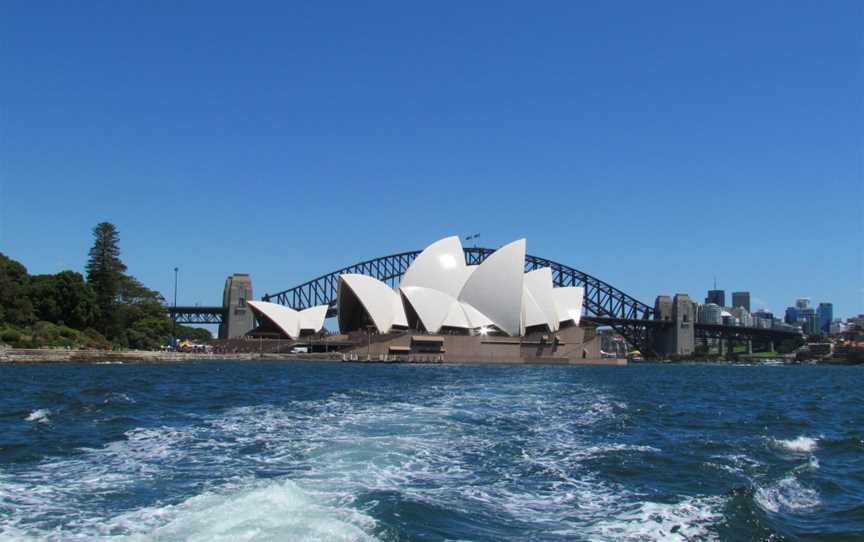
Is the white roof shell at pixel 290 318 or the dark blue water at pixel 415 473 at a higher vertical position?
the white roof shell at pixel 290 318

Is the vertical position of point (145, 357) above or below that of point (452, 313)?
below

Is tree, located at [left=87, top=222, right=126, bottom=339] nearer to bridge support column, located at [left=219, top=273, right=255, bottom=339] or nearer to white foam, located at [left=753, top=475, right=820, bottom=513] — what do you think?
bridge support column, located at [left=219, top=273, right=255, bottom=339]

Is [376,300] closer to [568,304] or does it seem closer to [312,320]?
[312,320]

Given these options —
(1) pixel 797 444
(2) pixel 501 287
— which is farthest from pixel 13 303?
(1) pixel 797 444

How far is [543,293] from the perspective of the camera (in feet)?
433

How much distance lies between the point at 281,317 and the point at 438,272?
2770 centimetres

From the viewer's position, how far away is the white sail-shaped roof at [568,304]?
139000 millimetres

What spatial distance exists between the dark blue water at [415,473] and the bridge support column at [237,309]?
123968 millimetres

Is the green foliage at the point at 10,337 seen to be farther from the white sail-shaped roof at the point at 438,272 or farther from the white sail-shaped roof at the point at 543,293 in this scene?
the white sail-shaped roof at the point at 543,293

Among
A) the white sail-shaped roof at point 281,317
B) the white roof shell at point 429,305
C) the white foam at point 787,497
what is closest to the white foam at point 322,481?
the white foam at point 787,497

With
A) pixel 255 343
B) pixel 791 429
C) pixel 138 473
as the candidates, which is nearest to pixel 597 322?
pixel 255 343

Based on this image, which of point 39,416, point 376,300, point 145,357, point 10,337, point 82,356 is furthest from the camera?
point 376,300

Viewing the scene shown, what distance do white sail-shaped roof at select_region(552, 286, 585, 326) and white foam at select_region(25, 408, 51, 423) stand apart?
11510 centimetres

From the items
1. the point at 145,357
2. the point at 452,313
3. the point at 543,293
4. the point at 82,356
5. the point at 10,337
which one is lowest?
the point at 145,357
